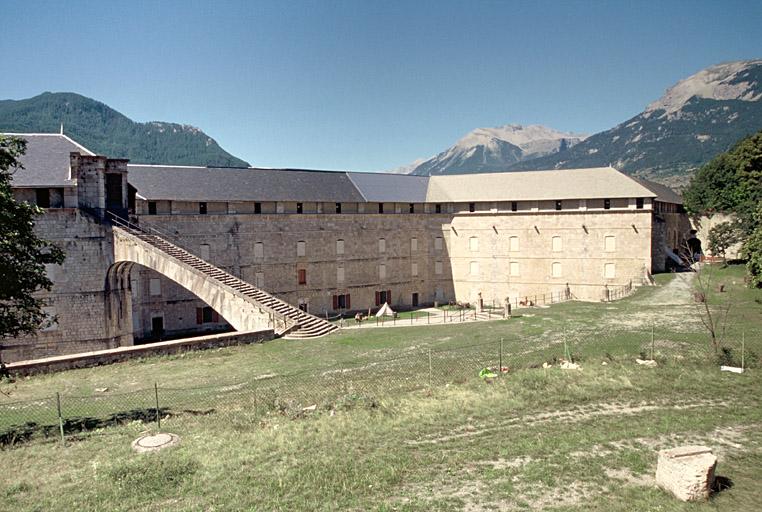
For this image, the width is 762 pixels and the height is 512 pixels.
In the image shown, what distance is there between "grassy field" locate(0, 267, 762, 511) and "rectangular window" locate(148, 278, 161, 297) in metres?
16.5

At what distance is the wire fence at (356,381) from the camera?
1625 centimetres

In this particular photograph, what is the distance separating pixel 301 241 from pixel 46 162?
19655mm

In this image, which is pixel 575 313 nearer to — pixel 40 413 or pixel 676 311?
pixel 676 311

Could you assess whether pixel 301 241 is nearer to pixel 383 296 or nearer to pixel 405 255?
pixel 383 296

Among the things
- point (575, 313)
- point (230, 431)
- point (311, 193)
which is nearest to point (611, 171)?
point (575, 313)

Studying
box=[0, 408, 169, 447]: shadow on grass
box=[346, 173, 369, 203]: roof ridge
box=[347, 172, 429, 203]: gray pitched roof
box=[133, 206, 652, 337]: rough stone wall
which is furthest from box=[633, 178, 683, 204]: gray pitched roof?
box=[0, 408, 169, 447]: shadow on grass

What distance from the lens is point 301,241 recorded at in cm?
4516

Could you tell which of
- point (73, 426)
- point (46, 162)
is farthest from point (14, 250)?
point (46, 162)

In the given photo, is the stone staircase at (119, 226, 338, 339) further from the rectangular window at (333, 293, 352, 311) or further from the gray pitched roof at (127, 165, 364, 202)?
the rectangular window at (333, 293, 352, 311)

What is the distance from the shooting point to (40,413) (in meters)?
17.1

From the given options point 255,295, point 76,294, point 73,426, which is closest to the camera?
point 73,426

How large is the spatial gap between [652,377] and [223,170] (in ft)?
122

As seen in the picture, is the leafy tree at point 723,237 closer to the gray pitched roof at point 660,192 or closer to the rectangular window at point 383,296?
the gray pitched roof at point 660,192

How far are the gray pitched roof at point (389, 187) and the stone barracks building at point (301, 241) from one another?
0.21m
